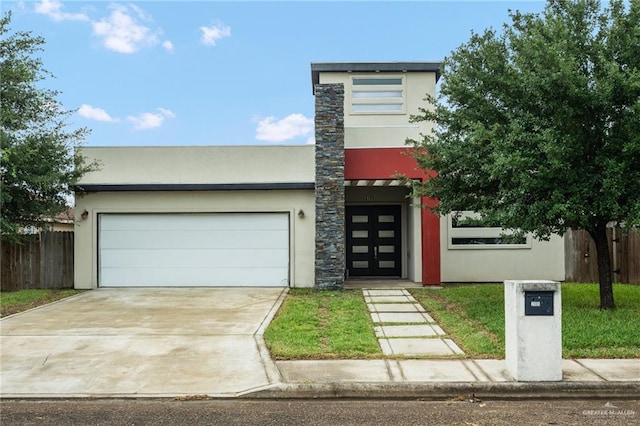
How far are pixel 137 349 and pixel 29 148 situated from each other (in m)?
6.76

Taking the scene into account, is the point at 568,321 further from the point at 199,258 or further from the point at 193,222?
the point at 193,222

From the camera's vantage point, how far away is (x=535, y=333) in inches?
235

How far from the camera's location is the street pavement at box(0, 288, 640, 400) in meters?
5.65

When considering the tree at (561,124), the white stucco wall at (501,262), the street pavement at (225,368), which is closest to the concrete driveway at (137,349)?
the street pavement at (225,368)

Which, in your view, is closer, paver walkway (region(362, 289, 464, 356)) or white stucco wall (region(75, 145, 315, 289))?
paver walkway (region(362, 289, 464, 356))

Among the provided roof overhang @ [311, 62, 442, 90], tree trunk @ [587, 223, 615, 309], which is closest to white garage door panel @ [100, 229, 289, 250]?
roof overhang @ [311, 62, 442, 90]

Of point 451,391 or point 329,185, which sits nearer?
point 451,391

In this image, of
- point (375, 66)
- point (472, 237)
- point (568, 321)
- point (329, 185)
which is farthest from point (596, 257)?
point (375, 66)

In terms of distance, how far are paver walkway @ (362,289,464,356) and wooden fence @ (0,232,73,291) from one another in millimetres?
8807

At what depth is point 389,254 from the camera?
17.0 metres

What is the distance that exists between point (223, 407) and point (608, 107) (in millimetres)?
7742

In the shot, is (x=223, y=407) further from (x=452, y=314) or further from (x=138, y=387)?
(x=452, y=314)

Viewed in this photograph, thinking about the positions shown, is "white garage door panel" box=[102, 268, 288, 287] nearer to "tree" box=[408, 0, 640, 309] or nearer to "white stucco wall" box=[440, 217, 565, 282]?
"white stucco wall" box=[440, 217, 565, 282]

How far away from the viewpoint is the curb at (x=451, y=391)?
559 cm
